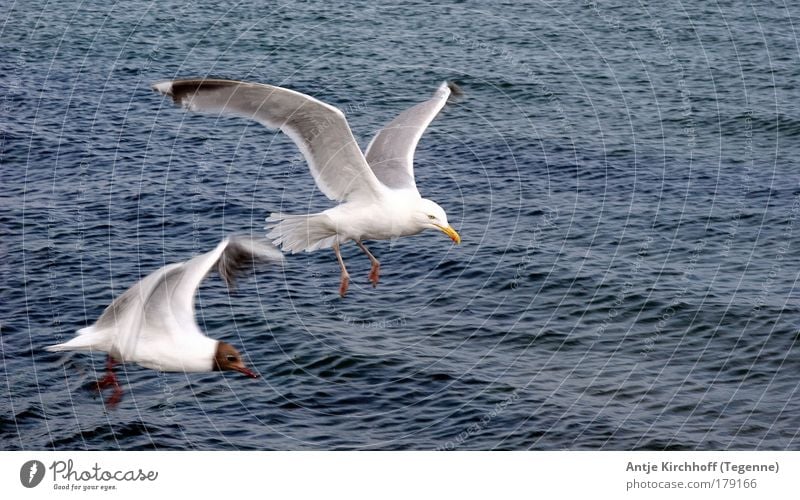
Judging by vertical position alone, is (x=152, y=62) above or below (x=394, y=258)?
above

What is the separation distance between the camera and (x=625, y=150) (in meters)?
59.0

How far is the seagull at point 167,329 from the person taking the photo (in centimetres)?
2139

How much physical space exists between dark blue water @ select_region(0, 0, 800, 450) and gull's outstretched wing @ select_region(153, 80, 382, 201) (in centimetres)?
1486

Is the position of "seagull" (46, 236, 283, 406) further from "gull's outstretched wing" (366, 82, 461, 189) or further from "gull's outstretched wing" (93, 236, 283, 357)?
"gull's outstretched wing" (366, 82, 461, 189)

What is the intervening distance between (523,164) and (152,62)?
23.8 metres

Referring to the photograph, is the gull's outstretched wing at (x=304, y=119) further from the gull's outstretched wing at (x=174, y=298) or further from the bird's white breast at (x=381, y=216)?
the gull's outstretched wing at (x=174, y=298)

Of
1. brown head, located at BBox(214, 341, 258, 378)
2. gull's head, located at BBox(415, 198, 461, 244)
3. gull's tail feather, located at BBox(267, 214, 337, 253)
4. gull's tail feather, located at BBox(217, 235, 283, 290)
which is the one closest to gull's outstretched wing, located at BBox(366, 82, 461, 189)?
gull's head, located at BBox(415, 198, 461, 244)

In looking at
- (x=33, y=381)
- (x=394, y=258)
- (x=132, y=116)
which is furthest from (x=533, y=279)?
(x=132, y=116)

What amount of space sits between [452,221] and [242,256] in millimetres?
30065

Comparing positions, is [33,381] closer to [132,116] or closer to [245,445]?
[245,445]

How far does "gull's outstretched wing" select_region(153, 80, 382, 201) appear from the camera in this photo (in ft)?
69.8
